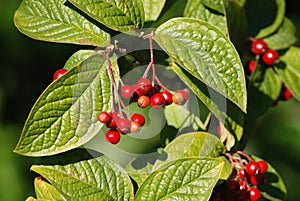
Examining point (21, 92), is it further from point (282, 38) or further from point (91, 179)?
point (91, 179)

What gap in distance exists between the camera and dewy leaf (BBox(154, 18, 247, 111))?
138 centimetres

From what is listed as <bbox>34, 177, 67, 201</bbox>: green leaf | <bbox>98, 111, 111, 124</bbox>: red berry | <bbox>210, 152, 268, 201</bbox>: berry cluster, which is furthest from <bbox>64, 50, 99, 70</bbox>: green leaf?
<bbox>210, 152, 268, 201</bbox>: berry cluster

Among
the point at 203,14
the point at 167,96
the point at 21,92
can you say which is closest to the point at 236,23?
the point at 203,14

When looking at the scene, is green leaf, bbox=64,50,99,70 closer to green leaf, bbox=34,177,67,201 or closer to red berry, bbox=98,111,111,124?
red berry, bbox=98,111,111,124

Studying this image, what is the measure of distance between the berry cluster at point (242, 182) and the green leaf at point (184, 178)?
0.14 meters

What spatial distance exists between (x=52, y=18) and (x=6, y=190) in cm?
155

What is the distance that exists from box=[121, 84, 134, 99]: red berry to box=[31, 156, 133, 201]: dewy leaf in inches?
7.9

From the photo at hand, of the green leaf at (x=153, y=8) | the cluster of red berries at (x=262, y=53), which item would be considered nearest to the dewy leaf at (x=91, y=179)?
the green leaf at (x=153, y=8)

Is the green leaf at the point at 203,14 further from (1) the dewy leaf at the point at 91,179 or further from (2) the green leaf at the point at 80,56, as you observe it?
(1) the dewy leaf at the point at 91,179

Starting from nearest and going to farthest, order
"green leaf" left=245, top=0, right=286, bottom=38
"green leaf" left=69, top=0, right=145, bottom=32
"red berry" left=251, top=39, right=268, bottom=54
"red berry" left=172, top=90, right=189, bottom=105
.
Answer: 1. "green leaf" left=69, top=0, right=145, bottom=32
2. "red berry" left=172, top=90, right=189, bottom=105
3. "red berry" left=251, top=39, right=268, bottom=54
4. "green leaf" left=245, top=0, right=286, bottom=38

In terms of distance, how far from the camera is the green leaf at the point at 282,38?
1.92 m

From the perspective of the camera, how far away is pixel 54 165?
1.48 metres

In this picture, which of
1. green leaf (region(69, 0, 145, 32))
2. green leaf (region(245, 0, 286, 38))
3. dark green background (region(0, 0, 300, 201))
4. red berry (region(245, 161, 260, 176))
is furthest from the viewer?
dark green background (region(0, 0, 300, 201))

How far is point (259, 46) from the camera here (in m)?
1.80
